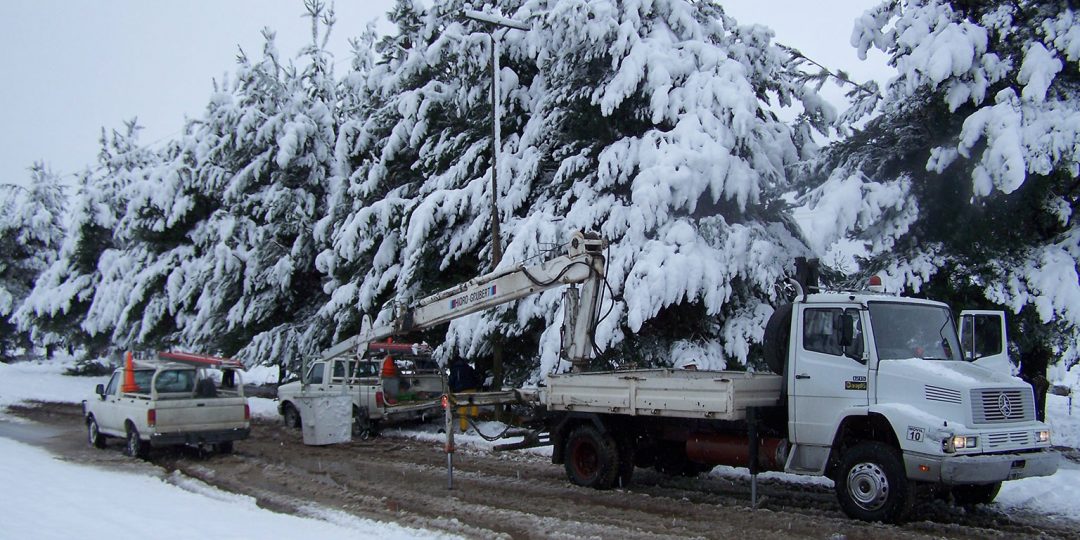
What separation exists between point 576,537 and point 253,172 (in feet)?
70.2

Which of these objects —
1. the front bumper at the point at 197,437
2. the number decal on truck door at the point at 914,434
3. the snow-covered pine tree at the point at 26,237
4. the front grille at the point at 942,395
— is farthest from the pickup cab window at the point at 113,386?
the snow-covered pine tree at the point at 26,237

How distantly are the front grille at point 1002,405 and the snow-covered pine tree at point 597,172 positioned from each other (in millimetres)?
5779

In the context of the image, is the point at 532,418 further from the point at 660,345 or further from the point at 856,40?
the point at 856,40

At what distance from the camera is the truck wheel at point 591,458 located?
37.9 ft

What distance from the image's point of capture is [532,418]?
12.9m

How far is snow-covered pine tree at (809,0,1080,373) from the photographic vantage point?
500 inches

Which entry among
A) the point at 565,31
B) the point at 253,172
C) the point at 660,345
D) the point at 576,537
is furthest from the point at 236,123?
the point at 576,537

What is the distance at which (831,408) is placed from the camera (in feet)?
32.0

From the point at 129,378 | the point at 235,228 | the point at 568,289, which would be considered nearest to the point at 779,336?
the point at 568,289

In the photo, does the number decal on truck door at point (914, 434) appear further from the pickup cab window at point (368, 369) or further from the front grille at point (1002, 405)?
the pickup cab window at point (368, 369)

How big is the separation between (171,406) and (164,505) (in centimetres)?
525

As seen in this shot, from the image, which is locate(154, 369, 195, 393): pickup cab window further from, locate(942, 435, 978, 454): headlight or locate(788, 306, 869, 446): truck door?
locate(942, 435, 978, 454): headlight

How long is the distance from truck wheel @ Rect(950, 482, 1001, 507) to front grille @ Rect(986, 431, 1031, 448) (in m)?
0.92

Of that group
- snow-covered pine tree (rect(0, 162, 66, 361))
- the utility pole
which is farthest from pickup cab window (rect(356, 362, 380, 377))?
snow-covered pine tree (rect(0, 162, 66, 361))
